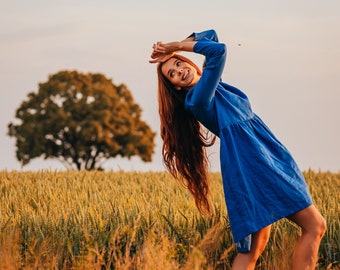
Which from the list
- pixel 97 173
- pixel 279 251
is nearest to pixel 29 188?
pixel 97 173

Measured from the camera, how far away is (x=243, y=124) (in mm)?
4652

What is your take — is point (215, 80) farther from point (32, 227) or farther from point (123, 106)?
point (123, 106)

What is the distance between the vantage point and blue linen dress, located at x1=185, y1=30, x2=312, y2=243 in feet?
14.8

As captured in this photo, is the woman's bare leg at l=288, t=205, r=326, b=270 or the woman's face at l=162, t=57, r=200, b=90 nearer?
the woman's bare leg at l=288, t=205, r=326, b=270

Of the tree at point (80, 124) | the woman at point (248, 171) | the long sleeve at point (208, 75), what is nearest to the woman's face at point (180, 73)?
the woman at point (248, 171)

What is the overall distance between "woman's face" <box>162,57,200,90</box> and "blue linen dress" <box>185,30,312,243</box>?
0.30 metres

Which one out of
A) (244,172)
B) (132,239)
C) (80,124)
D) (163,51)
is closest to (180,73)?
(163,51)

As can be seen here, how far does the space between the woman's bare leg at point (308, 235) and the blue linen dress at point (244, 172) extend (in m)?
0.07

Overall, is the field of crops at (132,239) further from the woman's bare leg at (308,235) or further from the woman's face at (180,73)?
the woman's face at (180,73)

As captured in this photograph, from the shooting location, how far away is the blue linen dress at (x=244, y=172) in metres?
4.51

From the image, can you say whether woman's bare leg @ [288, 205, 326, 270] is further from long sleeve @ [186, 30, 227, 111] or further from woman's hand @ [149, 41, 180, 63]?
woman's hand @ [149, 41, 180, 63]

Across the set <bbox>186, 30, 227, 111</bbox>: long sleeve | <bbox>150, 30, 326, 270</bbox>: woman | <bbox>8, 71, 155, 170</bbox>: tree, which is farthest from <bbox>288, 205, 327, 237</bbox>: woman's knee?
<bbox>8, 71, 155, 170</bbox>: tree

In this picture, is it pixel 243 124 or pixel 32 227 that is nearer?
pixel 243 124

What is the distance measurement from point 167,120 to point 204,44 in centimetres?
80
